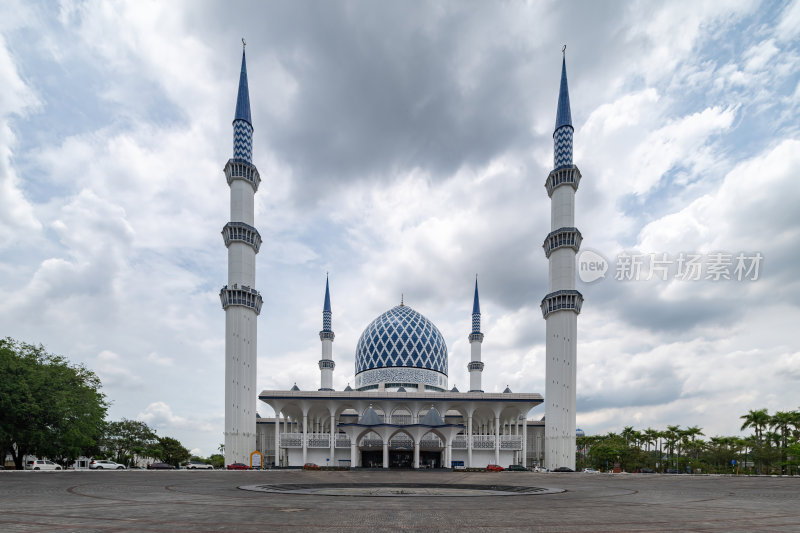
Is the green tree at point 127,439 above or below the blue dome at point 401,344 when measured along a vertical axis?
below

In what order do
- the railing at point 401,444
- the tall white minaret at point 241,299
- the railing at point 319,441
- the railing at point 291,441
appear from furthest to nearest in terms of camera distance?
1. the railing at point 401,444
2. the railing at point 319,441
3. the railing at point 291,441
4. the tall white minaret at point 241,299

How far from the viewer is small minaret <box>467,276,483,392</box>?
244ft

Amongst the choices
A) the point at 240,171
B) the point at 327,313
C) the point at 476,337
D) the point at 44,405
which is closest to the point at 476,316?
the point at 476,337

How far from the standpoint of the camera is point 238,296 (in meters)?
52.3

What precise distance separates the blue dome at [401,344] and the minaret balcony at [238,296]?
2370cm

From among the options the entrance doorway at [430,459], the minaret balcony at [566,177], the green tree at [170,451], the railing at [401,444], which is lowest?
the green tree at [170,451]

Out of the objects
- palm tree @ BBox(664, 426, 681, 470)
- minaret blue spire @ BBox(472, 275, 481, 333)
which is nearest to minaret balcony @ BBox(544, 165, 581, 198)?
minaret blue spire @ BBox(472, 275, 481, 333)

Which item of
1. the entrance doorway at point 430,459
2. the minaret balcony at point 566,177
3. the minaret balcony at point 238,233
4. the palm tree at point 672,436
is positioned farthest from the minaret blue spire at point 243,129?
the palm tree at point 672,436

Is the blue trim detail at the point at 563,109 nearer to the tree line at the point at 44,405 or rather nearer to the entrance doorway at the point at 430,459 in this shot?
the entrance doorway at the point at 430,459

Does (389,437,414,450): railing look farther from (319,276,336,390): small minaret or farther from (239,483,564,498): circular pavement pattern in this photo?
(239,483,564,498): circular pavement pattern

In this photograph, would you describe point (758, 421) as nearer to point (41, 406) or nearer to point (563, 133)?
point (563, 133)

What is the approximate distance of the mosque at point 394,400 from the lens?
51.4 m

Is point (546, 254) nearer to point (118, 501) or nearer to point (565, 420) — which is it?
point (565, 420)

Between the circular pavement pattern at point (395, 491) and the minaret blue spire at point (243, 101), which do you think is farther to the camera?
the minaret blue spire at point (243, 101)
